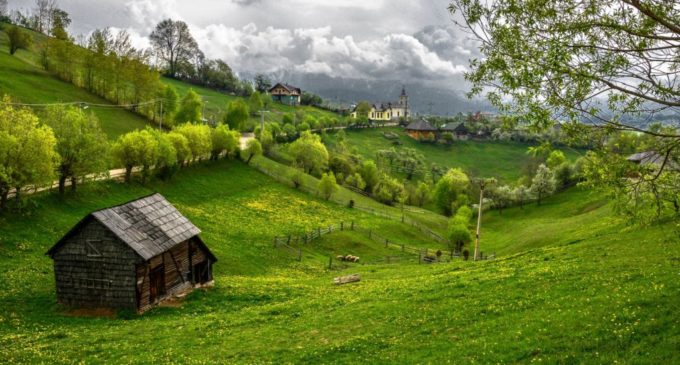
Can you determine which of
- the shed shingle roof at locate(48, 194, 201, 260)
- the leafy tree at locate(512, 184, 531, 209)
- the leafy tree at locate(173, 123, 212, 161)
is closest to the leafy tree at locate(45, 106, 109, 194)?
the shed shingle roof at locate(48, 194, 201, 260)

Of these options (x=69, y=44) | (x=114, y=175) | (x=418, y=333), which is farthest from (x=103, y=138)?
(x=69, y=44)

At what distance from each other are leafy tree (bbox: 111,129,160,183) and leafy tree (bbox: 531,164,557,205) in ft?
231

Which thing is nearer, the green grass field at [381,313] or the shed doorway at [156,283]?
the green grass field at [381,313]

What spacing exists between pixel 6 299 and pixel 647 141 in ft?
111

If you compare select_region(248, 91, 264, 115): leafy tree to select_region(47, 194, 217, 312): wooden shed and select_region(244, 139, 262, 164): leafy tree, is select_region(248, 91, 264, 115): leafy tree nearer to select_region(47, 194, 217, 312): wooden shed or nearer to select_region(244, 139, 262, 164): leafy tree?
select_region(244, 139, 262, 164): leafy tree

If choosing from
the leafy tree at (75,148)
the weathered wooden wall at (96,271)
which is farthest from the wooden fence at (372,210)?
the weathered wooden wall at (96,271)

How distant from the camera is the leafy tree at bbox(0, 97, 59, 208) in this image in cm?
4012

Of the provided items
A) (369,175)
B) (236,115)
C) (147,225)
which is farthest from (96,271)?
(369,175)

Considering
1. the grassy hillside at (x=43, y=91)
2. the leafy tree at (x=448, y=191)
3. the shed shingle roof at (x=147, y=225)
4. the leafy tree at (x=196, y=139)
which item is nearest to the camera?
the shed shingle roof at (x=147, y=225)

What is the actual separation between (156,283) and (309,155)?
240 ft

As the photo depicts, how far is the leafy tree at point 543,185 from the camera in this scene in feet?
316

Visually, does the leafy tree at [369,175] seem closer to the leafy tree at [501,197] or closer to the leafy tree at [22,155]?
the leafy tree at [501,197]

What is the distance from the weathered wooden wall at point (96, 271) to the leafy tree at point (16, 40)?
113 meters

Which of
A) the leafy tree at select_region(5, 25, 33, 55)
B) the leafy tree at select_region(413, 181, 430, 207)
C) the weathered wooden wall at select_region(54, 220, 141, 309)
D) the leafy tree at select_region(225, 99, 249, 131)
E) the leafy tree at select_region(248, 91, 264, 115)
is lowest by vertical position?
the leafy tree at select_region(413, 181, 430, 207)
